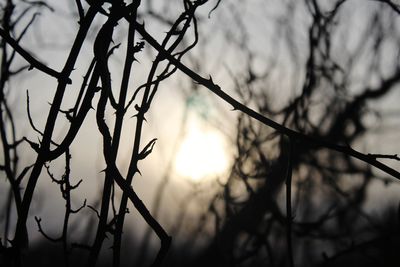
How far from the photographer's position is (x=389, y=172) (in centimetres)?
67

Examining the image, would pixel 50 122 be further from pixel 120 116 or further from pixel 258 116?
pixel 258 116

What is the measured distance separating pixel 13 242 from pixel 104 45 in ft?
1.26

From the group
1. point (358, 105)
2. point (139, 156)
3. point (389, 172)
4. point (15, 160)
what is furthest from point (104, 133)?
point (358, 105)

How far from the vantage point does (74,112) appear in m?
0.76

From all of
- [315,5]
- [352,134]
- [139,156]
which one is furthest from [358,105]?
[139,156]

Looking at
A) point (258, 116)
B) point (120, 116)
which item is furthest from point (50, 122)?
point (258, 116)

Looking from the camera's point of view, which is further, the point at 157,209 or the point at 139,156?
the point at 157,209

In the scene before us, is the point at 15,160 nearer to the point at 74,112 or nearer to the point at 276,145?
the point at 74,112

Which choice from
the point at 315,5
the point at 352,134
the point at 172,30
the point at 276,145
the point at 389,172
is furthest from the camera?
the point at 352,134

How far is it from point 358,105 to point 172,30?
6455 millimetres

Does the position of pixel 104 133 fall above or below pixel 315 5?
below

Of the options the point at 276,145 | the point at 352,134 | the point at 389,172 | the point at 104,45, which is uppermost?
the point at 352,134

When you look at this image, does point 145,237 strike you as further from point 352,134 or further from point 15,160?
point 15,160

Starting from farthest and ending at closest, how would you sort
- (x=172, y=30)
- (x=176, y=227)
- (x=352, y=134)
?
(x=352, y=134) → (x=176, y=227) → (x=172, y=30)
